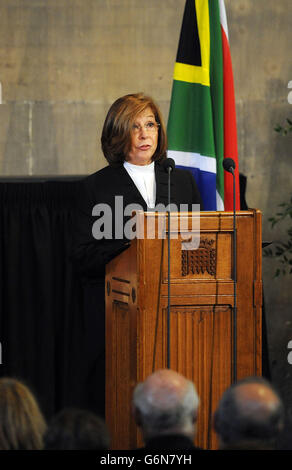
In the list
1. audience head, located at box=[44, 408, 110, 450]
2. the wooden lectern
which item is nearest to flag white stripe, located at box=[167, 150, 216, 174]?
the wooden lectern

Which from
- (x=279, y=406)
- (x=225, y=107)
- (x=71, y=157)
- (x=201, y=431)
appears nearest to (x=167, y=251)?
(x=201, y=431)

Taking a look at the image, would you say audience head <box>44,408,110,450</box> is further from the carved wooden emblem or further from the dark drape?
the dark drape

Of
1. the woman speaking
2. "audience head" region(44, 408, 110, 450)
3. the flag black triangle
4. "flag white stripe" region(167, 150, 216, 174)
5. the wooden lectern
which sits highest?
the flag black triangle

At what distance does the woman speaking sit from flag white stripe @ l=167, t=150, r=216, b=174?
562mm

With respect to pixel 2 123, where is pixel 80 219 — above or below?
below

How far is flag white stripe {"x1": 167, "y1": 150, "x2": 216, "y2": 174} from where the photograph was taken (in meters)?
4.85

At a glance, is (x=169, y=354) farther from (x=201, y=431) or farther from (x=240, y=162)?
(x=240, y=162)

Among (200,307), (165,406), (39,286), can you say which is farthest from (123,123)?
(165,406)

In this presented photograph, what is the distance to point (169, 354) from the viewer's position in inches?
132

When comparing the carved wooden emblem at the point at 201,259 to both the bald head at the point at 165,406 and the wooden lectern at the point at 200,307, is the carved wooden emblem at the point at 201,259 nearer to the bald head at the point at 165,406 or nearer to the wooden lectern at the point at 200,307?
the wooden lectern at the point at 200,307

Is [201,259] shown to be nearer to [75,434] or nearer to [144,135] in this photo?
[144,135]

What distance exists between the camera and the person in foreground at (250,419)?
6.77 ft

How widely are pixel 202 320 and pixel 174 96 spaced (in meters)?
1.95

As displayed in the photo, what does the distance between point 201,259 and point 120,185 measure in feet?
2.77
